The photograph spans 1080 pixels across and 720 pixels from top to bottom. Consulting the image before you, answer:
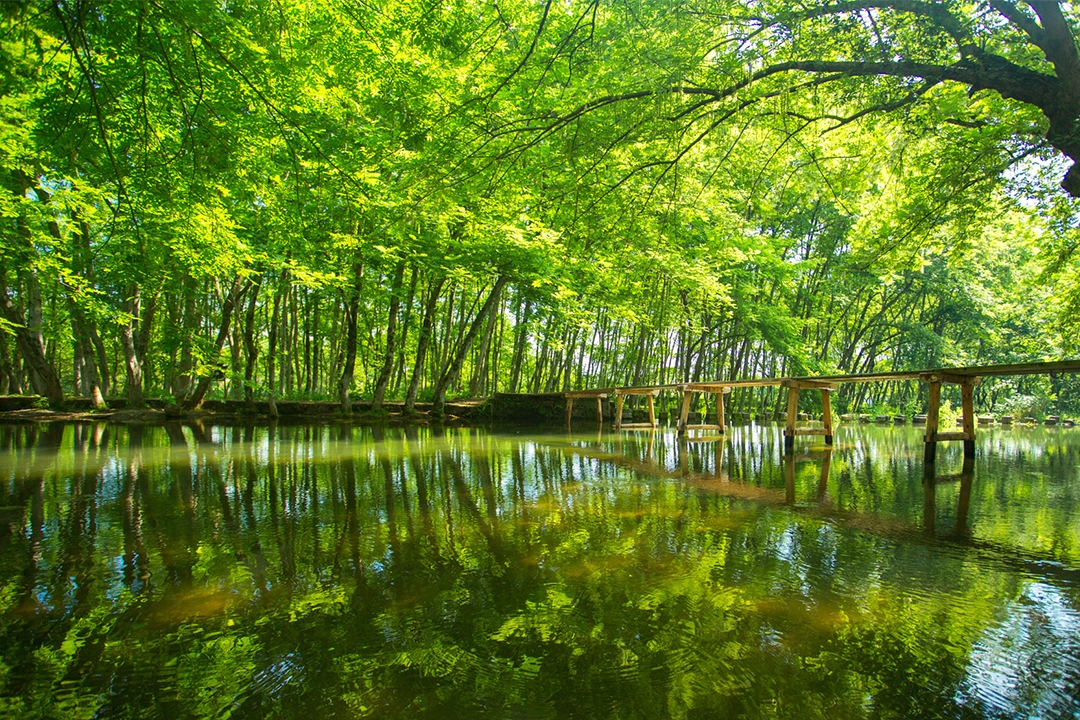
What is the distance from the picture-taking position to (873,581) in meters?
3.12

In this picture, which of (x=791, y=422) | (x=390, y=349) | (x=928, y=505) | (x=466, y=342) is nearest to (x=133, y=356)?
(x=390, y=349)

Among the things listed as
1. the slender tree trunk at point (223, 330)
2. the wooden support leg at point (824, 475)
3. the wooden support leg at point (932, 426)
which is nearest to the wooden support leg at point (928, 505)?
the wooden support leg at point (824, 475)

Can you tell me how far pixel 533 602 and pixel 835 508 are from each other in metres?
3.59

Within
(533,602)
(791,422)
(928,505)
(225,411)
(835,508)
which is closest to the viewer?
(533,602)

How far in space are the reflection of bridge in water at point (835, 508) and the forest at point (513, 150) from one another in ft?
8.82

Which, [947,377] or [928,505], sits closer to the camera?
[928,505]

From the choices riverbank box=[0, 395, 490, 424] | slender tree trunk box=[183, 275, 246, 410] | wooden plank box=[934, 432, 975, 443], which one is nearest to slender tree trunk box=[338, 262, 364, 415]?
riverbank box=[0, 395, 490, 424]

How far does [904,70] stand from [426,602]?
17.2ft

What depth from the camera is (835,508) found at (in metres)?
5.17

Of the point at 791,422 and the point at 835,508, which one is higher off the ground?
the point at 791,422

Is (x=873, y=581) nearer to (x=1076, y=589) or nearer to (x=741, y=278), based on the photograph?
(x=1076, y=589)

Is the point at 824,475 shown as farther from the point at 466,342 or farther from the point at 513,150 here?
the point at 466,342

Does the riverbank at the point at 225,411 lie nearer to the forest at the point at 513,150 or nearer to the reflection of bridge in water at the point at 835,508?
the forest at the point at 513,150

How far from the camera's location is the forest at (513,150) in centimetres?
359
